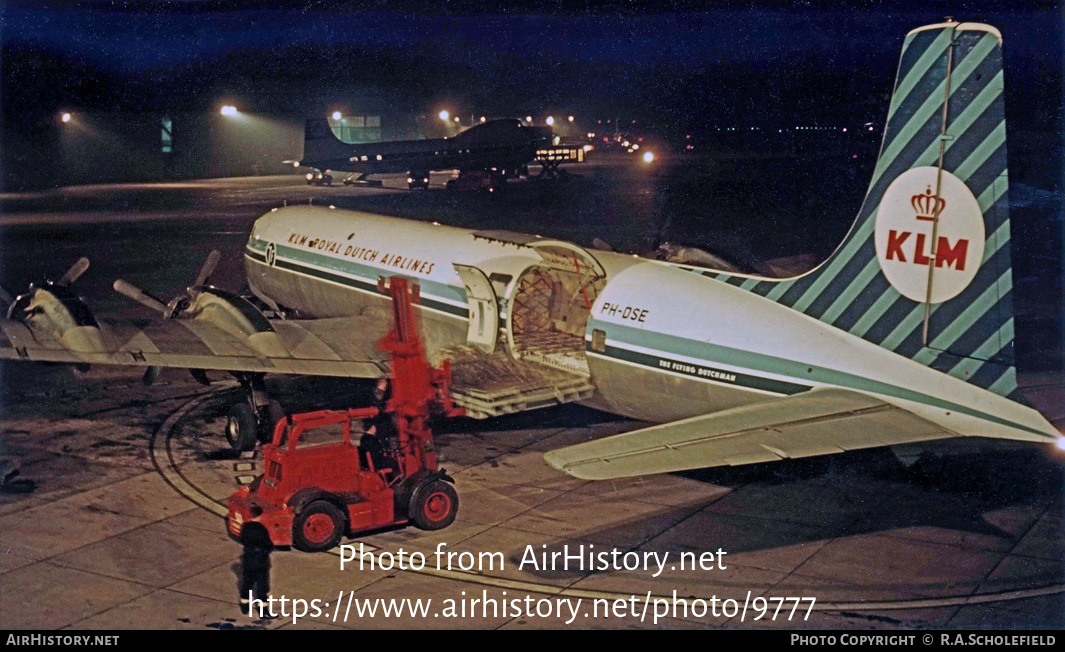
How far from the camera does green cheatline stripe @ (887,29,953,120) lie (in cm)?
1481

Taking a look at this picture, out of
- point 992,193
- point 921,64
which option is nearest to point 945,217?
point 992,193

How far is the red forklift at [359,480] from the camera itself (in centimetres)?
1567

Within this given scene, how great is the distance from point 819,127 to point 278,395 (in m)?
114

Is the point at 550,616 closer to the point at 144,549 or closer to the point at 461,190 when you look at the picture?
the point at 144,549

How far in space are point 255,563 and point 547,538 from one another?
15.2 ft

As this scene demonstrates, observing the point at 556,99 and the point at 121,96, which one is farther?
the point at 556,99

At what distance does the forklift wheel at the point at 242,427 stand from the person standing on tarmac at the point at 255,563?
19.4ft

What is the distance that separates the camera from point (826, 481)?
754 inches

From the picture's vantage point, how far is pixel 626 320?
19391 mm

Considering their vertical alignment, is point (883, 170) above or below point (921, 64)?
below

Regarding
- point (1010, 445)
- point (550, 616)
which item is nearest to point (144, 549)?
point (550, 616)

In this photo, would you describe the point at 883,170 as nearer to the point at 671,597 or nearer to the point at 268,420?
the point at 671,597

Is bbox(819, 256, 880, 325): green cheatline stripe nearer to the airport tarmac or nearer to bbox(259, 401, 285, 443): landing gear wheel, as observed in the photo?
the airport tarmac

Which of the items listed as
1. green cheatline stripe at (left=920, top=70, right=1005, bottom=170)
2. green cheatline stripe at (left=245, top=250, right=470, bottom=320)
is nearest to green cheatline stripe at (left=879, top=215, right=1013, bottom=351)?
A: green cheatline stripe at (left=920, top=70, right=1005, bottom=170)
